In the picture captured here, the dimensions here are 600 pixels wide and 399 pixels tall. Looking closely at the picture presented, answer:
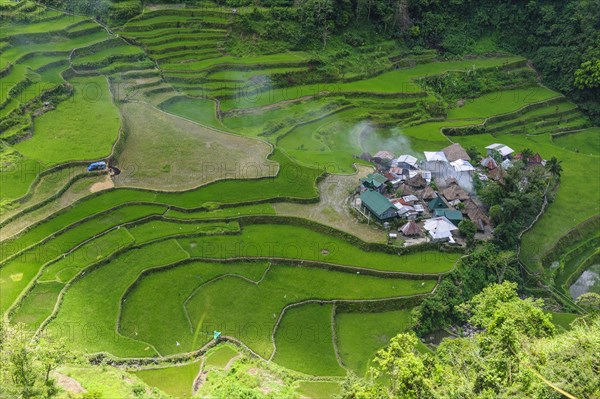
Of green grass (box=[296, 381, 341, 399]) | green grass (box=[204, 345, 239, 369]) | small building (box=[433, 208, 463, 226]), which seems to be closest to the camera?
green grass (box=[296, 381, 341, 399])

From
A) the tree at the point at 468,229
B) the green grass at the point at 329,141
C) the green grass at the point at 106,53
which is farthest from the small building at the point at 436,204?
the green grass at the point at 106,53

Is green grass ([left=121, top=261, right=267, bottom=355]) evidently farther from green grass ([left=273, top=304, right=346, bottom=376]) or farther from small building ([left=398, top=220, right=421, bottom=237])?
small building ([left=398, top=220, right=421, bottom=237])

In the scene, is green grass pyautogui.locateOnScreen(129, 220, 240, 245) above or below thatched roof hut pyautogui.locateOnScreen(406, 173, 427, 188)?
below

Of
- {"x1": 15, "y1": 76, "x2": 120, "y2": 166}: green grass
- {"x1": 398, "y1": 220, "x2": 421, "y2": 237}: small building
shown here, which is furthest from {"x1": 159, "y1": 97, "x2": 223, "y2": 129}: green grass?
{"x1": 398, "y1": 220, "x2": 421, "y2": 237}: small building

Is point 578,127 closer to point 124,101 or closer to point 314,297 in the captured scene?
point 314,297

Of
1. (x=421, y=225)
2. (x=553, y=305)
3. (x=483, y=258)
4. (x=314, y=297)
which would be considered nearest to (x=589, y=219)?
(x=553, y=305)
